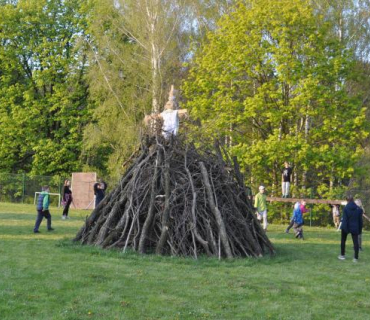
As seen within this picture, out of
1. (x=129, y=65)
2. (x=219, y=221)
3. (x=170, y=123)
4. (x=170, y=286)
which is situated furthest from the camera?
(x=129, y=65)

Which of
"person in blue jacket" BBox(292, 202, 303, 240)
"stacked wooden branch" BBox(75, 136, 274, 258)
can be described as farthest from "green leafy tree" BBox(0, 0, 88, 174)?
"stacked wooden branch" BBox(75, 136, 274, 258)

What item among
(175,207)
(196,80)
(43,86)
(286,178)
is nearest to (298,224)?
(175,207)

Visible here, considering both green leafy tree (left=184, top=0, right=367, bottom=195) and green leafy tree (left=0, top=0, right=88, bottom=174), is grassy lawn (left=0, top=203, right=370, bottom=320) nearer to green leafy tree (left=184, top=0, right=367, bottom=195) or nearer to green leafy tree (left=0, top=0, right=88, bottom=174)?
green leafy tree (left=184, top=0, right=367, bottom=195)

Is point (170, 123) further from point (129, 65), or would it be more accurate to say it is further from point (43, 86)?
point (43, 86)

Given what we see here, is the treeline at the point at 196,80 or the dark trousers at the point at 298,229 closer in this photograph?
the dark trousers at the point at 298,229

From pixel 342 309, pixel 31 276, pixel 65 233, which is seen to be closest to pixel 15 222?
pixel 65 233

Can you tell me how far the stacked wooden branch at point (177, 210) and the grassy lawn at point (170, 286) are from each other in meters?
0.62

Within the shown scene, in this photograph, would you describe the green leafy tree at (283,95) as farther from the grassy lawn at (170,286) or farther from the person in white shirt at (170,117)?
the grassy lawn at (170,286)

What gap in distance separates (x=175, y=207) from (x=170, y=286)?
3.87 metres

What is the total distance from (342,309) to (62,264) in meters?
5.23

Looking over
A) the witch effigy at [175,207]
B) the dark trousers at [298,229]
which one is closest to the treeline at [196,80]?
the dark trousers at [298,229]

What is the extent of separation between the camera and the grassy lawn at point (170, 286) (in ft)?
25.0

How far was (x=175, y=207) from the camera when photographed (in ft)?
42.3

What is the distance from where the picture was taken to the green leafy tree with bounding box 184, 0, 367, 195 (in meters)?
26.9
